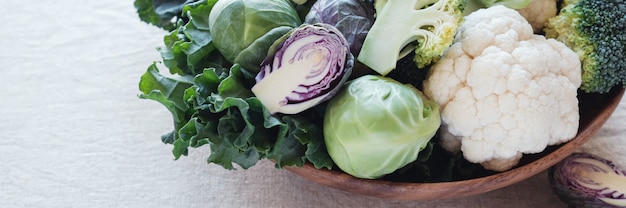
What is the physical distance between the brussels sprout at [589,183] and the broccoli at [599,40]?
0.13m

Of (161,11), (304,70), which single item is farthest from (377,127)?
(161,11)

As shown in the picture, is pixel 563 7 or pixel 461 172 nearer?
pixel 461 172

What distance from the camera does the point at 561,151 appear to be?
97cm

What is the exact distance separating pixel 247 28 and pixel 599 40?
572mm

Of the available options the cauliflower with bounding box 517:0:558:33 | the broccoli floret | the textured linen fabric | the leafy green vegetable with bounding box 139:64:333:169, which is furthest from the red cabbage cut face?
the cauliflower with bounding box 517:0:558:33

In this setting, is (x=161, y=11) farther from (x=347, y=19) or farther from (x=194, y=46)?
(x=347, y=19)

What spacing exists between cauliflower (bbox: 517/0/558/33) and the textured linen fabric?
0.26 metres

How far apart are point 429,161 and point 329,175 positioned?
19 centimetres

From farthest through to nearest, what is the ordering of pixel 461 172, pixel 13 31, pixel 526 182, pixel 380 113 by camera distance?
pixel 13 31, pixel 526 182, pixel 461 172, pixel 380 113

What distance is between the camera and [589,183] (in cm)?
105

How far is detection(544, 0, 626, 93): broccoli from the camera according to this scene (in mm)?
1012

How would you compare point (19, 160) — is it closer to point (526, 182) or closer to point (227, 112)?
point (227, 112)

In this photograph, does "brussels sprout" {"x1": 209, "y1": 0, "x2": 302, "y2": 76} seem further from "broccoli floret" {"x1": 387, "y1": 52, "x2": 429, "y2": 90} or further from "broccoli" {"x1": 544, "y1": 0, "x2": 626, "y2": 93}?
"broccoli" {"x1": 544, "y1": 0, "x2": 626, "y2": 93}

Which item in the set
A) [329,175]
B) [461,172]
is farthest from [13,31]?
[461,172]
